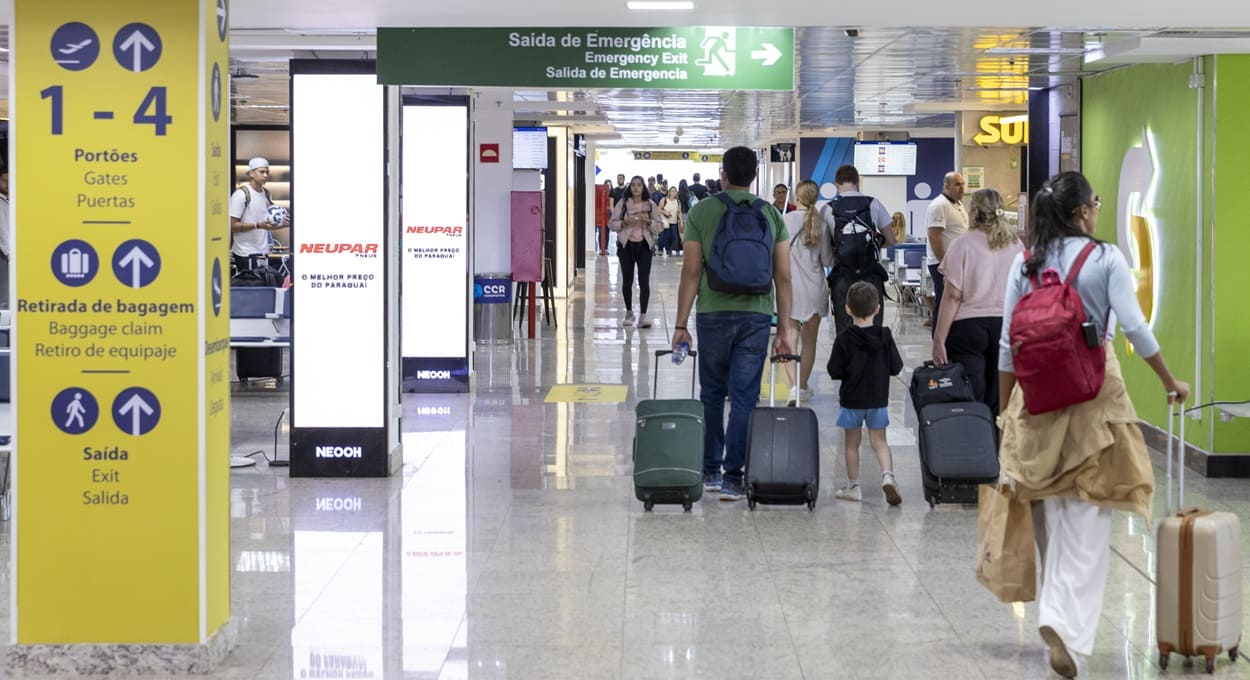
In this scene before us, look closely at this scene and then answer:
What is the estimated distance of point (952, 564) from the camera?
647cm

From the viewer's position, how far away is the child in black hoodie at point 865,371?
25.0ft

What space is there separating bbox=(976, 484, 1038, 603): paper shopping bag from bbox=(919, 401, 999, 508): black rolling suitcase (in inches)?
103

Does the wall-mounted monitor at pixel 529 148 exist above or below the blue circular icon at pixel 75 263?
above

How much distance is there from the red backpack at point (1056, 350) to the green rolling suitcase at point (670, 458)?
2.85 meters

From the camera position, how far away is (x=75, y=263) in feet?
15.6

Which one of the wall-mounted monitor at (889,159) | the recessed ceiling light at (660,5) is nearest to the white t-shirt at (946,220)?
the recessed ceiling light at (660,5)

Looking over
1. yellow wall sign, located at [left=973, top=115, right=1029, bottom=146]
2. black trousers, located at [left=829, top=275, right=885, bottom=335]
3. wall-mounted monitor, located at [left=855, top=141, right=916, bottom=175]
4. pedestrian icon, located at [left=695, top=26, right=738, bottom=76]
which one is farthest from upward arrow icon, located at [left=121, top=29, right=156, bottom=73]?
wall-mounted monitor, located at [left=855, top=141, right=916, bottom=175]

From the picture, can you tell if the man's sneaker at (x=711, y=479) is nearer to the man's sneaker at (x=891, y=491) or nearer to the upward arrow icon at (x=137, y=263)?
the man's sneaker at (x=891, y=491)

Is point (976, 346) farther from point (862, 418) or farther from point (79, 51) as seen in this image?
point (79, 51)

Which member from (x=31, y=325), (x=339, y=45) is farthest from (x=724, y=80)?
(x=31, y=325)

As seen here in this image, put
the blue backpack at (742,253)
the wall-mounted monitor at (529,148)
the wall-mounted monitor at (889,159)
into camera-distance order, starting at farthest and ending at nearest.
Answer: the wall-mounted monitor at (889,159) < the wall-mounted monitor at (529,148) < the blue backpack at (742,253)

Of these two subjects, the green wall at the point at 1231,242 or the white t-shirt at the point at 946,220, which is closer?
the green wall at the point at 1231,242

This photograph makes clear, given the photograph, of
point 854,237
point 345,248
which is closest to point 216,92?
point 345,248

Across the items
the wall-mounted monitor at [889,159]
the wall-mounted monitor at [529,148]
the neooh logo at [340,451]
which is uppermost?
the wall-mounted monitor at [889,159]
